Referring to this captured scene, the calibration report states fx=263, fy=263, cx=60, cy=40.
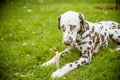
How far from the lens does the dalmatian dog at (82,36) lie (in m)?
4.15

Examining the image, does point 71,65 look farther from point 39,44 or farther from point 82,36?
point 39,44

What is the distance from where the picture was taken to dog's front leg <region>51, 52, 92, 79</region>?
4121 millimetres

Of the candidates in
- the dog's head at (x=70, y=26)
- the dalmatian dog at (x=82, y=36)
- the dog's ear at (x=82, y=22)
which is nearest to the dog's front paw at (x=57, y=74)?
the dalmatian dog at (x=82, y=36)

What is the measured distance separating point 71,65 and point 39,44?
1.43 metres

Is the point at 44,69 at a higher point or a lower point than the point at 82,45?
lower

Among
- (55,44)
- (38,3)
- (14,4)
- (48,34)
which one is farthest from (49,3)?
(55,44)

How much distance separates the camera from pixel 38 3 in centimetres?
1040

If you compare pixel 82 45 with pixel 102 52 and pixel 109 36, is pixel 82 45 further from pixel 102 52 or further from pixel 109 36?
pixel 109 36

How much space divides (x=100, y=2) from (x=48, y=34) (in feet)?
10.9

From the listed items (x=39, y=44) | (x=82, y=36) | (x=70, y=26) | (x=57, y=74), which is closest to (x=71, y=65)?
(x=57, y=74)

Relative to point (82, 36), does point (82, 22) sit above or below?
above

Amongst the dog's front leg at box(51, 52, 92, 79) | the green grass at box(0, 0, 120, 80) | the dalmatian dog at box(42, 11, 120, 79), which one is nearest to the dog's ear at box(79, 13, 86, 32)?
the dalmatian dog at box(42, 11, 120, 79)

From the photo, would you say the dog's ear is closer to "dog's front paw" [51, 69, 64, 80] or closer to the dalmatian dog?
the dalmatian dog

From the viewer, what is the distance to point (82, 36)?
4.48 m
